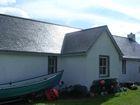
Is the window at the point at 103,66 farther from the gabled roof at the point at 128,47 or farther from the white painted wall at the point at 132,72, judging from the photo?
the gabled roof at the point at 128,47

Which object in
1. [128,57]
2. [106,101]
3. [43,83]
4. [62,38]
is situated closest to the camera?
[106,101]

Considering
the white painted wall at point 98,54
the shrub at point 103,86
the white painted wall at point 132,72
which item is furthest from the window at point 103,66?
the white painted wall at point 132,72

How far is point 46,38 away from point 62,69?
122 inches

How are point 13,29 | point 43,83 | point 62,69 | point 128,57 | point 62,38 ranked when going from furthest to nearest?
point 128,57, point 62,38, point 62,69, point 13,29, point 43,83

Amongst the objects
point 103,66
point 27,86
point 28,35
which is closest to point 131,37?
point 103,66

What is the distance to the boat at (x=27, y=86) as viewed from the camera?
54.1 ft

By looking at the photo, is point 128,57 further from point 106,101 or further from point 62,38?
point 106,101

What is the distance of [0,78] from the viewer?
1842cm

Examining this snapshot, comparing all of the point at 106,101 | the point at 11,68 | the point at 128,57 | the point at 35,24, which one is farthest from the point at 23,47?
the point at 128,57

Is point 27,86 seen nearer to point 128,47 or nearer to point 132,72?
point 132,72

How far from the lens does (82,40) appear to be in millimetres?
22688

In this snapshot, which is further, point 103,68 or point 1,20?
point 103,68

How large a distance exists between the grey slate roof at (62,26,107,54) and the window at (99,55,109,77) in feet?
6.00

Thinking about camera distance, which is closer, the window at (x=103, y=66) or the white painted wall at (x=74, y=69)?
the white painted wall at (x=74, y=69)
